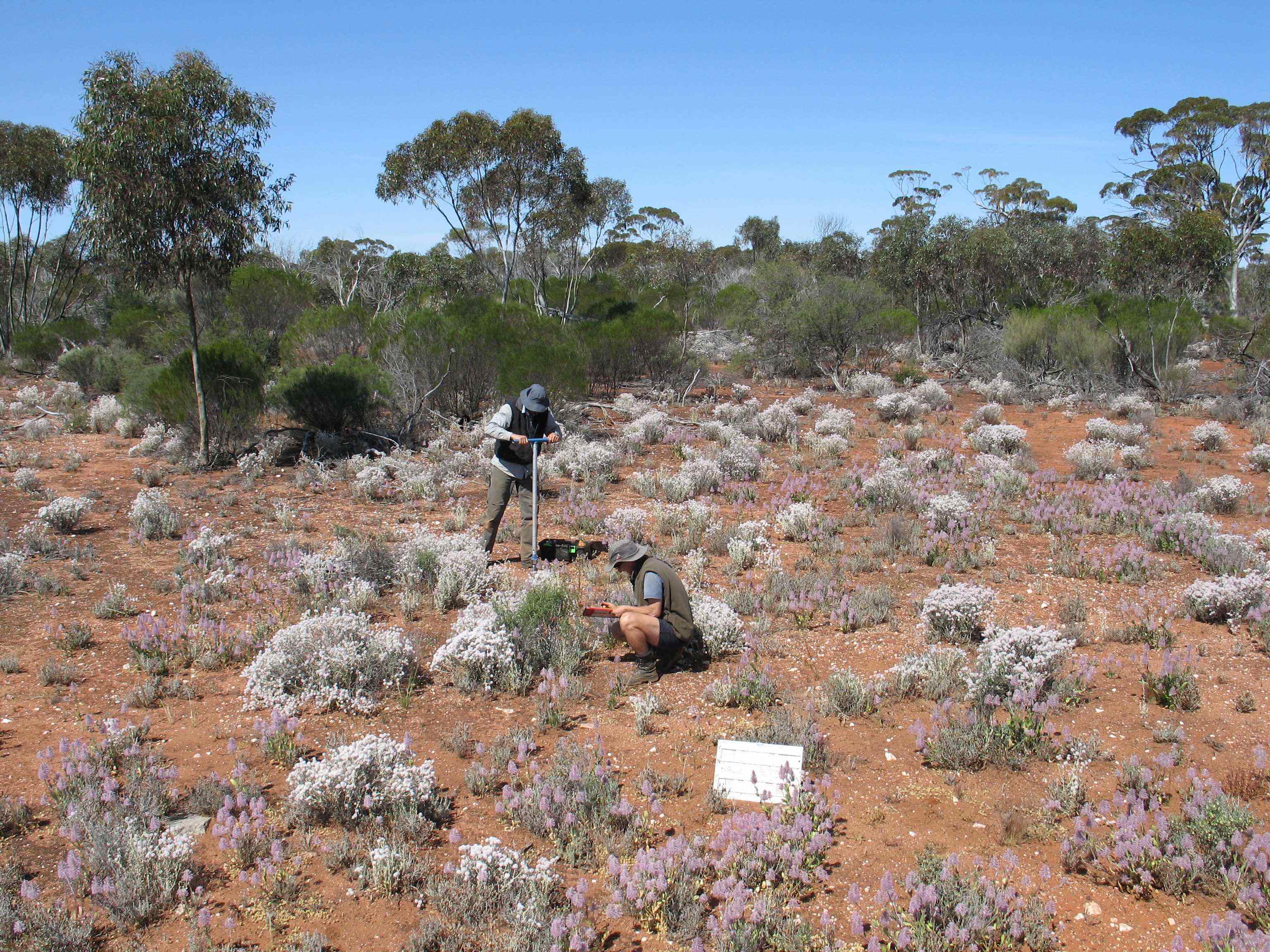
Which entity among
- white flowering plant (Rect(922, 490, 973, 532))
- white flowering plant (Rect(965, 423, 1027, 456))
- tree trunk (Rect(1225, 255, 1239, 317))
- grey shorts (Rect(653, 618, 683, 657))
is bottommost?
grey shorts (Rect(653, 618, 683, 657))

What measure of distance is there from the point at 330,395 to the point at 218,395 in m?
1.72

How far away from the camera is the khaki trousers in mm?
7867

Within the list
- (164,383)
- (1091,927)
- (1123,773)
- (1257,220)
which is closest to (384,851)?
(1091,927)

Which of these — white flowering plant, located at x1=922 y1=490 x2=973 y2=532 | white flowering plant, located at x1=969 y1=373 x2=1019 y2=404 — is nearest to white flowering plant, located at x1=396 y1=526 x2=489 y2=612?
white flowering plant, located at x1=922 y1=490 x2=973 y2=532

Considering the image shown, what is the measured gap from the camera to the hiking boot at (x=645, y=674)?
5.62 metres

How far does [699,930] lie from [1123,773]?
2.55 m

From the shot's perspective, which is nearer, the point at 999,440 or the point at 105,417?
the point at 999,440

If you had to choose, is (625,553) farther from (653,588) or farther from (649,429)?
(649,429)

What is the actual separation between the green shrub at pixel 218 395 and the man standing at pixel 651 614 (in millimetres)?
8842

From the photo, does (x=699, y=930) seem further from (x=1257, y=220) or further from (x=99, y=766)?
(x=1257, y=220)

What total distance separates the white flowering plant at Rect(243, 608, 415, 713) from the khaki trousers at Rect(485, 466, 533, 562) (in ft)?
7.31

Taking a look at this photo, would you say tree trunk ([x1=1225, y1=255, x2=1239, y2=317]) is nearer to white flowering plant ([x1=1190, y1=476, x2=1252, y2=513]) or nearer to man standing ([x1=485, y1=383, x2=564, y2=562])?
white flowering plant ([x1=1190, y1=476, x2=1252, y2=513])

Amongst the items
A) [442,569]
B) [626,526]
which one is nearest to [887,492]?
[626,526]

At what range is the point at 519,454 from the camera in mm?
7863
